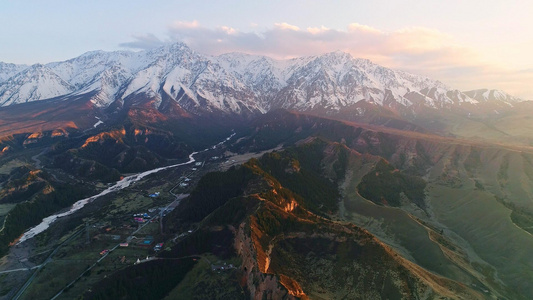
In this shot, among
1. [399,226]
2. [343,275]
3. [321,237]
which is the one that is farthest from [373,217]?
[343,275]

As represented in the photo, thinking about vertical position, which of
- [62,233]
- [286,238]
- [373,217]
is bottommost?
[62,233]

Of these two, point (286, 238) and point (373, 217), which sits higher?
point (286, 238)

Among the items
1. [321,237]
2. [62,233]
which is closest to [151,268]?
[321,237]

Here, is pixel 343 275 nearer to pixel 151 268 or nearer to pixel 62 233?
pixel 151 268

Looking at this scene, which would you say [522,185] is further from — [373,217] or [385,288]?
[385,288]

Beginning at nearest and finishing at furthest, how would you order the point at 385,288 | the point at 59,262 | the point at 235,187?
the point at 385,288
the point at 59,262
the point at 235,187

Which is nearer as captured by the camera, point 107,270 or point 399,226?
point 107,270

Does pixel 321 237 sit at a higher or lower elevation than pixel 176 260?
higher

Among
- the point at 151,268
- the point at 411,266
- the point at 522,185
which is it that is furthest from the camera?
the point at 522,185

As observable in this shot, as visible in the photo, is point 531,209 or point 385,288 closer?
point 385,288
